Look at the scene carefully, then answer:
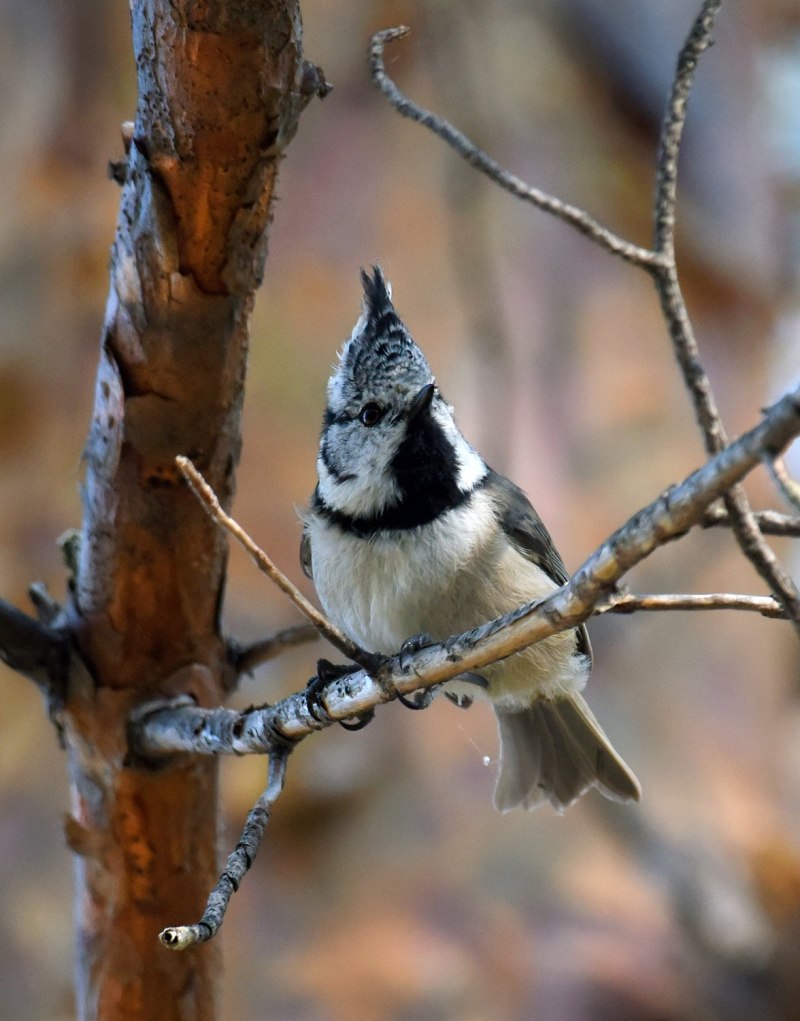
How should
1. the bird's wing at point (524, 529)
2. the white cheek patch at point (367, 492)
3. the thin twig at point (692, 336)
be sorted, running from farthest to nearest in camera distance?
the bird's wing at point (524, 529) → the white cheek patch at point (367, 492) → the thin twig at point (692, 336)

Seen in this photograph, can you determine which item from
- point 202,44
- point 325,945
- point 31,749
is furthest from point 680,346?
point 31,749

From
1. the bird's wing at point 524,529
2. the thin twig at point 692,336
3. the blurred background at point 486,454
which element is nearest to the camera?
the thin twig at point 692,336

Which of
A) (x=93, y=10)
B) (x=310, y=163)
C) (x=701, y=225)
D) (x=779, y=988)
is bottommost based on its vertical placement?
(x=779, y=988)

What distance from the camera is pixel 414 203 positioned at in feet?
10.4

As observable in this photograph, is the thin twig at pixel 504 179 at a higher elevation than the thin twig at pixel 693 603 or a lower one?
higher

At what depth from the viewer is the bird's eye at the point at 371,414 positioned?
5.39 feet

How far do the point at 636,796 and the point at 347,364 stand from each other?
0.96m

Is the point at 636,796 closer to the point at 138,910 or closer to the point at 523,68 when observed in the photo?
the point at 138,910

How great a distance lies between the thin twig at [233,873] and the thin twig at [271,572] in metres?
0.19

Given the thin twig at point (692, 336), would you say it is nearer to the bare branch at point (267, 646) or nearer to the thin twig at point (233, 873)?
the thin twig at point (233, 873)

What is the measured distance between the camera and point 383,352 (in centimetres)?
162

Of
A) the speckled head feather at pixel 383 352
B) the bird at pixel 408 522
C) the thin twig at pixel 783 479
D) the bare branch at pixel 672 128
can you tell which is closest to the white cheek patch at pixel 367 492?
the bird at pixel 408 522

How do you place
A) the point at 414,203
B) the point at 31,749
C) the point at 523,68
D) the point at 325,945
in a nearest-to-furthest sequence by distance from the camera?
the point at 325,945 < the point at 31,749 < the point at 414,203 < the point at 523,68

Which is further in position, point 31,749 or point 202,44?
point 31,749
